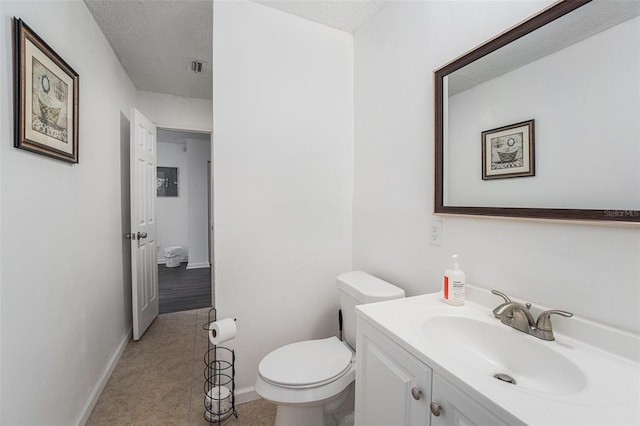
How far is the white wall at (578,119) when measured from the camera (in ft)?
2.54

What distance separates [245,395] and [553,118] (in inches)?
83.2

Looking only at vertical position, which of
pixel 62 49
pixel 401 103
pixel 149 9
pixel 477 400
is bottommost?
pixel 477 400

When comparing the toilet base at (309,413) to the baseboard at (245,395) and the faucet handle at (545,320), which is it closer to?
the baseboard at (245,395)

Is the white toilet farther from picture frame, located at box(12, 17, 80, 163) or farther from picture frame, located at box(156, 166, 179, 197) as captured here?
picture frame, located at box(156, 166, 179, 197)

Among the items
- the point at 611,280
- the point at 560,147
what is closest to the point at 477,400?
the point at 611,280

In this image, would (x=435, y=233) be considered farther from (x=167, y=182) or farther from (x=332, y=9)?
(x=167, y=182)

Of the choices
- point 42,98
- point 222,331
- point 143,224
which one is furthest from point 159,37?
point 222,331

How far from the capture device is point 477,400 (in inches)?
25.4

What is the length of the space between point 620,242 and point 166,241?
5971 mm

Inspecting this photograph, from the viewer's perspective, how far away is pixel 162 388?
191cm

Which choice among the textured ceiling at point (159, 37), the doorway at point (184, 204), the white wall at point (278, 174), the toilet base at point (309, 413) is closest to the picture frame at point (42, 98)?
→ the textured ceiling at point (159, 37)

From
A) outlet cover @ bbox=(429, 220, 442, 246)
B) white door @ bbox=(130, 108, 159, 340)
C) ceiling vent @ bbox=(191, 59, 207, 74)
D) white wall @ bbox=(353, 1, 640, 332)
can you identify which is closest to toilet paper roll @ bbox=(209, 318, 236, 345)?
white wall @ bbox=(353, 1, 640, 332)

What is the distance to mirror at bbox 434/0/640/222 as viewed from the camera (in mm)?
782

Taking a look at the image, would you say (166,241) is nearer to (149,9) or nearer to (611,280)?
(149,9)
